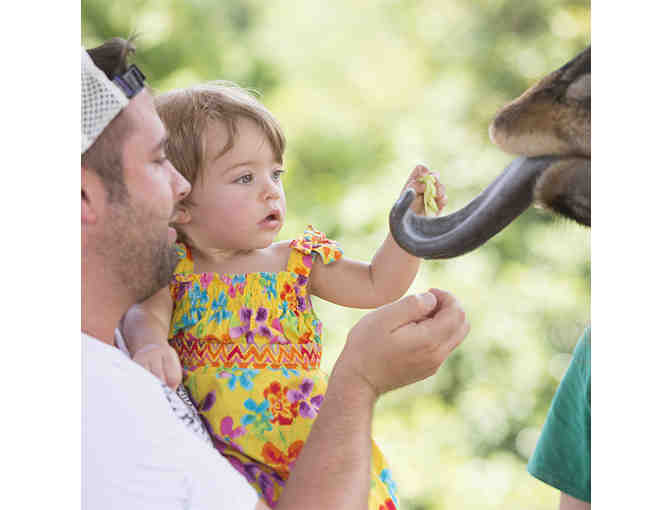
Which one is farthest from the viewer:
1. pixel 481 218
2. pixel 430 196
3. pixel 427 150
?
pixel 427 150

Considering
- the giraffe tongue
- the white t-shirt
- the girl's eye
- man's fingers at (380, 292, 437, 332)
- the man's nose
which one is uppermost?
the girl's eye

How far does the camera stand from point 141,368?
2.74 ft

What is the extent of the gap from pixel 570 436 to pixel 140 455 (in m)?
0.61

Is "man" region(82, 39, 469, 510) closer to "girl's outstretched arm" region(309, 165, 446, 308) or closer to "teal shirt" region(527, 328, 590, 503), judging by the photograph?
"girl's outstretched arm" region(309, 165, 446, 308)

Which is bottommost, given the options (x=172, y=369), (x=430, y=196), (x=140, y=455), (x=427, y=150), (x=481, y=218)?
(x=140, y=455)

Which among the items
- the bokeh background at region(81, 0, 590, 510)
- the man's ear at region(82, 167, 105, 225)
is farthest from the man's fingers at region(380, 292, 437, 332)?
the bokeh background at region(81, 0, 590, 510)

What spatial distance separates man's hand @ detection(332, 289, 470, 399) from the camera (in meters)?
0.88

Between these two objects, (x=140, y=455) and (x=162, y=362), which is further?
(x=162, y=362)

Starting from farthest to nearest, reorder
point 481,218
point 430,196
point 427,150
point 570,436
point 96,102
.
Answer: point 427,150 < point 570,436 < point 430,196 < point 96,102 < point 481,218

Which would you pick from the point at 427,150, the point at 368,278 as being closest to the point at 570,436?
the point at 368,278

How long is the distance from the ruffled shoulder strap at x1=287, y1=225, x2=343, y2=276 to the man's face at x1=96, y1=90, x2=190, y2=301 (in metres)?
0.19

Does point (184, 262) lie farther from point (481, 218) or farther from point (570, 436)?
point (570, 436)

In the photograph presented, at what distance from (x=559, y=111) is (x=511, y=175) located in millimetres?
73
